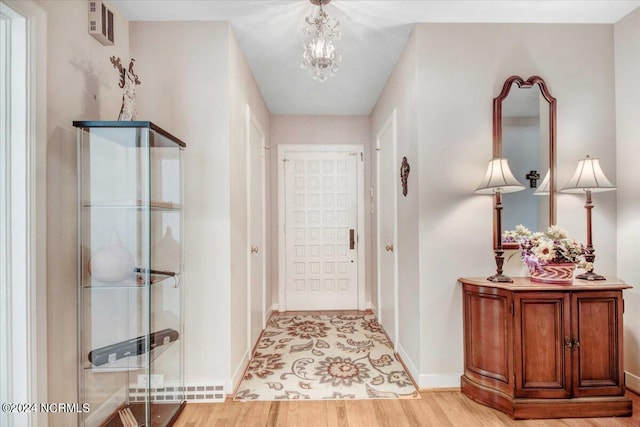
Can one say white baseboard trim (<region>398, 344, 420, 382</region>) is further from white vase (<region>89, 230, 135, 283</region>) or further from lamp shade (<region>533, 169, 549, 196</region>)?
white vase (<region>89, 230, 135, 283</region>)

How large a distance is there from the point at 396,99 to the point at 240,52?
1.43m

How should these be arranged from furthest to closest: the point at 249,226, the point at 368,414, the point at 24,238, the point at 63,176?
the point at 249,226 → the point at 368,414 → the point at 63,176 → the point at 24,238

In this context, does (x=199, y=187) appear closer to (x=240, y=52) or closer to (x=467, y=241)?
(x=240, y=52)

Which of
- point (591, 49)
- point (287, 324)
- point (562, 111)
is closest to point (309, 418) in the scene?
point (287, 324)

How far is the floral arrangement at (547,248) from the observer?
2150 millimetres

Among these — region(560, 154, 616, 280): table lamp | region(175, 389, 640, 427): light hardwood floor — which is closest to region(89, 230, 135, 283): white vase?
region(175, 389, 640, 427): light hardwood floor

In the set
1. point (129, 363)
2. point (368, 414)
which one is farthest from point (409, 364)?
point (129, 363)

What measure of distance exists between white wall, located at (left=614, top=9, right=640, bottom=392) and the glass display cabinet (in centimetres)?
317

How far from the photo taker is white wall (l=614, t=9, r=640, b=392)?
94.0 inches

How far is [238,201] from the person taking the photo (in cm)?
266

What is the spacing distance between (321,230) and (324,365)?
6.56ft

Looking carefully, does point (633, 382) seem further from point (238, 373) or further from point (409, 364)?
point (238, 373)

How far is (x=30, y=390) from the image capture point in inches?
60.6

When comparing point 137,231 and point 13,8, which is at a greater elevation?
point 13,8
